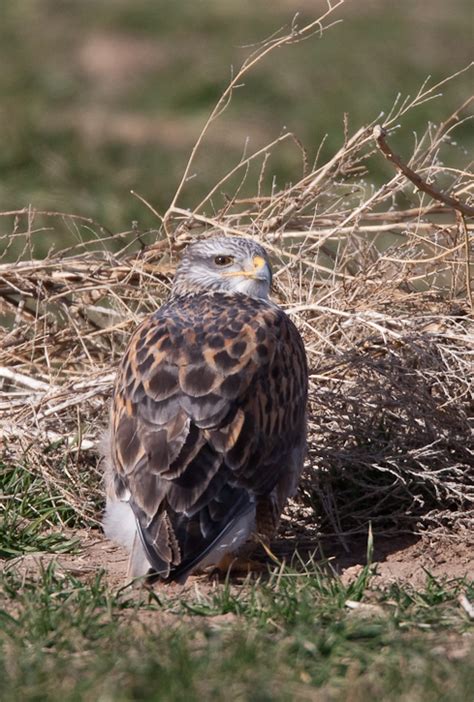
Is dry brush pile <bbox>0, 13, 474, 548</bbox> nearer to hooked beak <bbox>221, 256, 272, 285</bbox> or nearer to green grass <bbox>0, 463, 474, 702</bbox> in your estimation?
hooked beak <bbox>221, 256, 272, 285</bbox>

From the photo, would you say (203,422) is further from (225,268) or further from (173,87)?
(173,87)

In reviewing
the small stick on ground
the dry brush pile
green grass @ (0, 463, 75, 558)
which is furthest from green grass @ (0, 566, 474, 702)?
the small stick on ground

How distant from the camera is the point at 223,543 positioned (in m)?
5.18

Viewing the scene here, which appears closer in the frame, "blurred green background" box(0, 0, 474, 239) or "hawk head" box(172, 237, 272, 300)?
"hawk head" box(172, 237, 272, 300)

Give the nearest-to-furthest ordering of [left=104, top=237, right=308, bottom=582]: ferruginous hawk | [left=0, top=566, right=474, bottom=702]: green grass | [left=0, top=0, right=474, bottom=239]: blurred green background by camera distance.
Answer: [left=0, top=566, right=474, bottom=702]: green grass → [left=104, top=237, right=308, bottom=582]: ferruginous hawk → [left=0, top=0, right=474, bottom=239]: blurred green background

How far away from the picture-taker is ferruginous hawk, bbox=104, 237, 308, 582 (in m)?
5.02

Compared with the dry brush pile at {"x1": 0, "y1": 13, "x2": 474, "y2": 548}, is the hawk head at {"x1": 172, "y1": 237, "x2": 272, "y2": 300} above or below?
above

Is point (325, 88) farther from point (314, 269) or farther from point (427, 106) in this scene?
point (314, 269)

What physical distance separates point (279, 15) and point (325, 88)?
3.51m

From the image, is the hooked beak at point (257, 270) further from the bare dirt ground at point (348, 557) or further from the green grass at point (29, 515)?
the green grass at point (29, 515)

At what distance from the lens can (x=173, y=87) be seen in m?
14.1

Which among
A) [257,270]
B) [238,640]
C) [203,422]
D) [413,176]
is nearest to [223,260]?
[257,270]

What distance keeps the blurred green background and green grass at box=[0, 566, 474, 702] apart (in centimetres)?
574

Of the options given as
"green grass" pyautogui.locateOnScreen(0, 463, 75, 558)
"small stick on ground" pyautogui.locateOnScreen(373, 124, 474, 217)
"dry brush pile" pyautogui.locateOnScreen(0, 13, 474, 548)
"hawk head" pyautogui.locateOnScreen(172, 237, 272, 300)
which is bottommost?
"green grass" pyautogui.locateOnScreen(0, 463, 75, 558)
